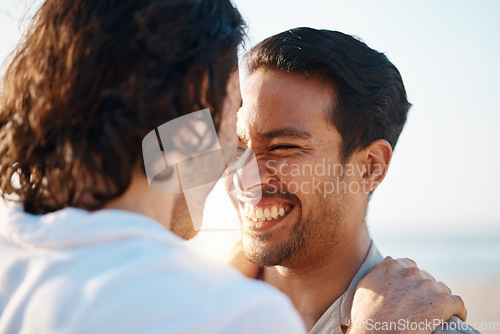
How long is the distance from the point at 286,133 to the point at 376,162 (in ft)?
2.42

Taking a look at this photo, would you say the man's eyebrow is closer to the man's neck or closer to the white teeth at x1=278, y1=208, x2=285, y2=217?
the white teeth at x1=278, y1=208, x2=285, y2=217

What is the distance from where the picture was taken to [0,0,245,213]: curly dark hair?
1.31 m

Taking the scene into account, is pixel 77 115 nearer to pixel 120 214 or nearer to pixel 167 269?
pixel 120 214

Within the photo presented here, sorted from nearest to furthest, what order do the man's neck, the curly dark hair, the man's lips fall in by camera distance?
the curly dark hair, the man's neck, the man's lips

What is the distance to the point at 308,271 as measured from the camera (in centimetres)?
332

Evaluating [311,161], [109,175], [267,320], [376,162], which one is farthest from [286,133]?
[267,320]

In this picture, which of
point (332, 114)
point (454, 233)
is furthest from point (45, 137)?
point (454, 233)

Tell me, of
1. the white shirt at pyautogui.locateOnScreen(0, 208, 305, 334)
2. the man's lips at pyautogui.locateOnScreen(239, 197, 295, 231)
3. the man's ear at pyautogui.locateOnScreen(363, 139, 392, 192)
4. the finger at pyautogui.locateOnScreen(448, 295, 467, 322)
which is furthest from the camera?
the man's ear at pyautogui.locateOnScreen(363, 139, 392, 192)

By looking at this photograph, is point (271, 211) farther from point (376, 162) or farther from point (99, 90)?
point (99, 90)

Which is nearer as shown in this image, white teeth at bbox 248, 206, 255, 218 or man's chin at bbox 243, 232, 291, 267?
man's chin at bbox 243, 232, 291, 267

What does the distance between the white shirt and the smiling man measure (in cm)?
203

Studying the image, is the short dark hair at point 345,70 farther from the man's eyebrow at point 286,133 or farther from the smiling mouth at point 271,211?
the smiling mouth at point 271,211

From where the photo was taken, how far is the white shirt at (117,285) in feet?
3.60

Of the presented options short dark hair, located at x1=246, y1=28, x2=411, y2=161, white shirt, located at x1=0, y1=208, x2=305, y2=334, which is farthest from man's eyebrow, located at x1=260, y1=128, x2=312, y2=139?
white shirt, located at x1=0, y1=208, x2=305, y2=334
